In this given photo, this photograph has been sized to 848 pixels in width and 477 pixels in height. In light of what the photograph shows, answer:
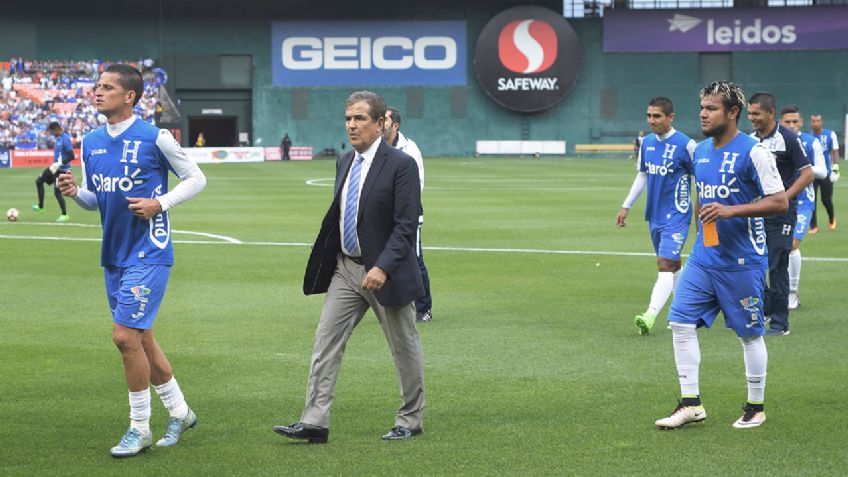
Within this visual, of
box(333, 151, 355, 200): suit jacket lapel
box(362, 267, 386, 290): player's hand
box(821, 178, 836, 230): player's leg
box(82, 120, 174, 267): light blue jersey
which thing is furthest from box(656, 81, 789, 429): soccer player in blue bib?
box(821, 178, 836, 230): player's leg

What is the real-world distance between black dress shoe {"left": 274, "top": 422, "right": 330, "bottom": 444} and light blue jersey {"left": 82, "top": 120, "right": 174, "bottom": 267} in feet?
4.06

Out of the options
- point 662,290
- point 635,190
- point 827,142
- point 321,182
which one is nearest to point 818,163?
point 635,190

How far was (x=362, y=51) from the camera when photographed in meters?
75.9

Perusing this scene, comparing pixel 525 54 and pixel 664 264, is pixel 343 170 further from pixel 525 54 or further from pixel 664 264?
pixel 525 54

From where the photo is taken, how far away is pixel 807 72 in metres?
75.7

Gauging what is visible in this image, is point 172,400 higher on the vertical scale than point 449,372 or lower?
higher

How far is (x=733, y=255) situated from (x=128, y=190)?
3854 millimetres

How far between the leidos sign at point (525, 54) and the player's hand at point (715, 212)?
225ft

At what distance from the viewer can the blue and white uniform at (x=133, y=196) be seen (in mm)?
7582

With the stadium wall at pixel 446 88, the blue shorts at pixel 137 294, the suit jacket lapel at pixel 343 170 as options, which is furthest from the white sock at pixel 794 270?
the stadium wall at pixel 446 88

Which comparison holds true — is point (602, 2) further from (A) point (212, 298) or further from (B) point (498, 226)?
(A) point (212, 298)

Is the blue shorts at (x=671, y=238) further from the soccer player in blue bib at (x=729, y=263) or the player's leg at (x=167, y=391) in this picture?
the player's leg at (x=167, y=391)

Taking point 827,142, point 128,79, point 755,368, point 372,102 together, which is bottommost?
point 755,368

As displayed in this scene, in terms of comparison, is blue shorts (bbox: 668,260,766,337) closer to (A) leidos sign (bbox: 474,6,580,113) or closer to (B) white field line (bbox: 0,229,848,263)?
(B) white field line (bbox: 0,229,848,263)
